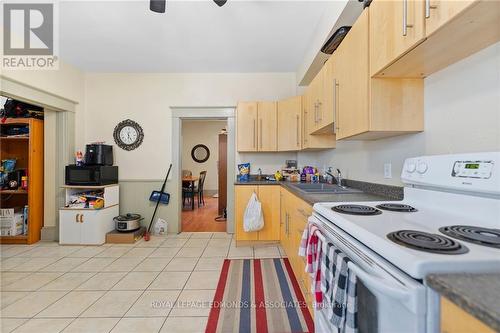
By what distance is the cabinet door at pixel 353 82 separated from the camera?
1329 millimetres

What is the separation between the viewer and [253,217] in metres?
2.83

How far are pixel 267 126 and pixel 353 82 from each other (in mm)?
1830

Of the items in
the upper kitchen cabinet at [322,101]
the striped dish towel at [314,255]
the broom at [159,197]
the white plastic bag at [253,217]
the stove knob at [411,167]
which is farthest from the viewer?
the broom at [159,197]

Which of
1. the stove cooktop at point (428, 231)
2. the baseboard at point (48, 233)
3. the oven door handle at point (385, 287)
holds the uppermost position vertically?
the stove cooktop at point (428, 231)

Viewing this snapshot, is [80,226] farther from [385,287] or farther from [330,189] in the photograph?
[385,287]

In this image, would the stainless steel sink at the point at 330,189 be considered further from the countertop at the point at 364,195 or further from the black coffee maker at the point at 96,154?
the black coffee maker at the point at 96,154

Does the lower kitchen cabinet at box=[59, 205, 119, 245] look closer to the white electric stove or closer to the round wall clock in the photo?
the round wall clock

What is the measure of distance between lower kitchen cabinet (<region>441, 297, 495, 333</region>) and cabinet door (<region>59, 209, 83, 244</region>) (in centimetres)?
379

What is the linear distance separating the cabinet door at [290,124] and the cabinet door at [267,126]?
0.07 meters

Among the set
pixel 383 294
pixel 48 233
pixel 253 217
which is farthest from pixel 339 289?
pixel 48 233

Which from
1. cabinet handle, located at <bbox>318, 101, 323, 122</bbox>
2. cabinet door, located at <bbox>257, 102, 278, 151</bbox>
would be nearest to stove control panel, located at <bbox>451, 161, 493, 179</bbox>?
cabinet handle, located at <bbox>318, 101, 323, 122</bbox>

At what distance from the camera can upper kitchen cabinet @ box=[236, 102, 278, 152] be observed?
3234 mm

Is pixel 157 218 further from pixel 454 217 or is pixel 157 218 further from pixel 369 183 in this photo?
pixel 454 217

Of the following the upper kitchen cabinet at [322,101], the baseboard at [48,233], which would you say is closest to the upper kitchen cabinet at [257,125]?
the upper kitchen cabinet at [322,101]
